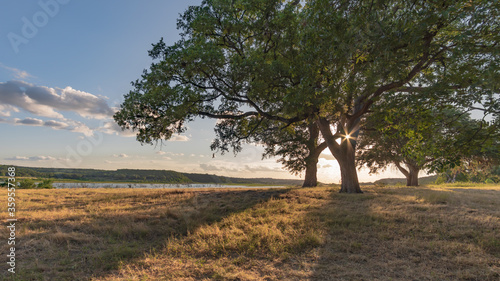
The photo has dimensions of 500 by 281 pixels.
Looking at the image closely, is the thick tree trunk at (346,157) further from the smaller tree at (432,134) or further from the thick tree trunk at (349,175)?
the smaller tree at (432,134)

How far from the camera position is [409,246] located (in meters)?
6.30

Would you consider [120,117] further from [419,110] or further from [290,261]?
[419,110]

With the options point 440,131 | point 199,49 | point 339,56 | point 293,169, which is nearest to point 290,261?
point 339,56

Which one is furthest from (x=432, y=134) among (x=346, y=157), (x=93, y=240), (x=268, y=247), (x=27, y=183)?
(x=27, y=183)

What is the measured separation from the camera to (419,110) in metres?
8.16

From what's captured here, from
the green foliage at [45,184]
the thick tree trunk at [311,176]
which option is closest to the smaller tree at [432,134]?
the thick tree trunk at [311,176]

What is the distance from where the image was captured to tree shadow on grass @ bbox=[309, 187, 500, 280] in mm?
4980

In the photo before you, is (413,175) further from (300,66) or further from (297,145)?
(300,66)

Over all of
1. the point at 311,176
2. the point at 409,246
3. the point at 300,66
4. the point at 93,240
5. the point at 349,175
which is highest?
the point at 300,66

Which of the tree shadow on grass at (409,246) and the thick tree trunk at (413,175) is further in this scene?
the thick tree trunk at (413,175)

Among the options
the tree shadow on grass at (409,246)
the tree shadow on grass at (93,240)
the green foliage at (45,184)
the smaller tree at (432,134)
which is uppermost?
the smaller tree at (432,134)

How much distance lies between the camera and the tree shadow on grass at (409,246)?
4.98 m

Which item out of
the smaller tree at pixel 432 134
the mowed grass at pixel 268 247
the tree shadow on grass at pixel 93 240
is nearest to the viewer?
the mowed grass at pixel 268 247

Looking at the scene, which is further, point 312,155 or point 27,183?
point 27,183
